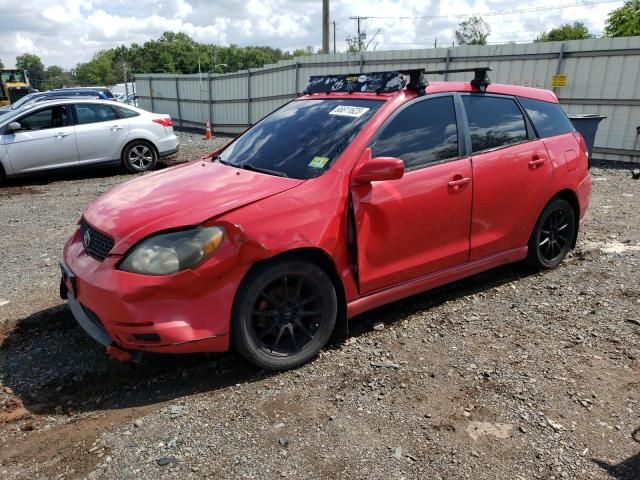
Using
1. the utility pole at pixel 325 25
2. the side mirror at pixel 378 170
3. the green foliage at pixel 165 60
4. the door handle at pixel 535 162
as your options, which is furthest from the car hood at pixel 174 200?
the green foliage at pixel 165 60

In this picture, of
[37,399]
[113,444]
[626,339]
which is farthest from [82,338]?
[626,339]

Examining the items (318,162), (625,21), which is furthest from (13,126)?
(625,21)

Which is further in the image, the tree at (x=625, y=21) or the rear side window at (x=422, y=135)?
the tree at (x=625, y=21)

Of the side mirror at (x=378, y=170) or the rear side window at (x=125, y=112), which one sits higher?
the side mirror at (x=378, y=170)

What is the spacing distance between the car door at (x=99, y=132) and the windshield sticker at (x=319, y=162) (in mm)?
8167

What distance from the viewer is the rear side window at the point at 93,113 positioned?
401 inches

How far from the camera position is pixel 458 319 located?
3.99 meters

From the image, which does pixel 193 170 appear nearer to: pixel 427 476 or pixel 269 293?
pixel 269 293

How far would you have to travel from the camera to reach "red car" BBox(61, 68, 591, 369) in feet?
9.53

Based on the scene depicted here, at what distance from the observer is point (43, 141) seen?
9.80 metres

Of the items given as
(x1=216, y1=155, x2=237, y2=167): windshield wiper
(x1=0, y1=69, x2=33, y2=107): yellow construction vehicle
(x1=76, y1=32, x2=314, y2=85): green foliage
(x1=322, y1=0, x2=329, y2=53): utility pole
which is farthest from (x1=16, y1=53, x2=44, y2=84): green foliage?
(x1=216, y1=155, x2=237, y2=167): windshield wiper

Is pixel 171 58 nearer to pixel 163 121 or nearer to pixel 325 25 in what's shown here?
pixel 325 25

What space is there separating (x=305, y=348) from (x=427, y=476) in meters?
1.16

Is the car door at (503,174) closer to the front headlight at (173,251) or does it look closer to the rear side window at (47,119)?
the front headlight at (173,251)
